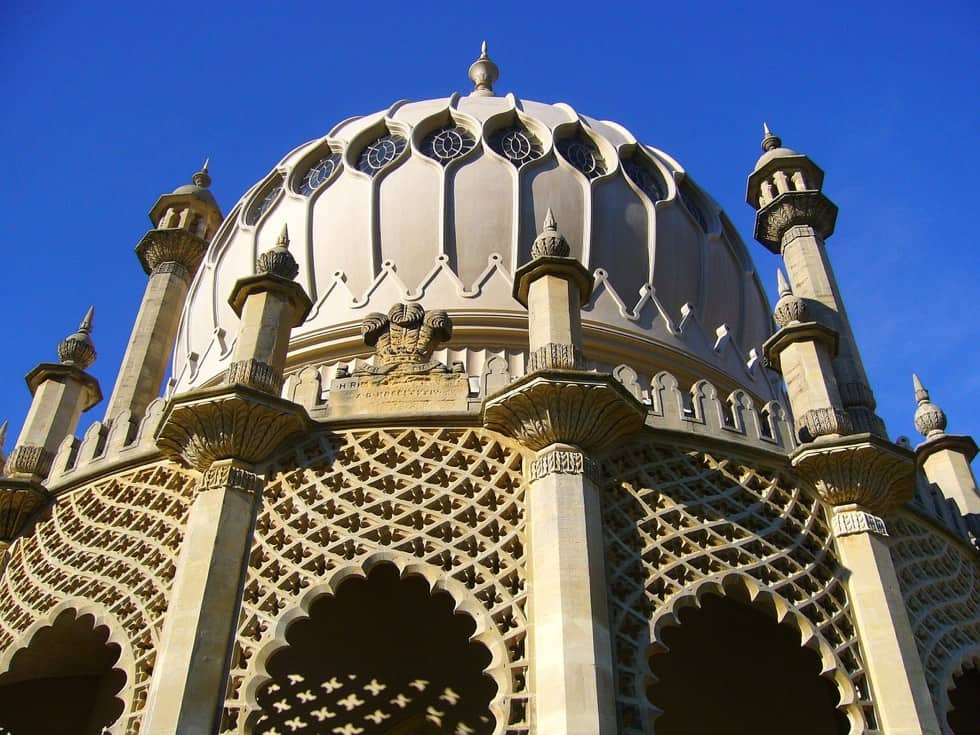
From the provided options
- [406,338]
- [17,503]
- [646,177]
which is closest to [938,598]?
[406,338]

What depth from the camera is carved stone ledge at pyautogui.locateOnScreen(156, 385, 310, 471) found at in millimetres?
9656

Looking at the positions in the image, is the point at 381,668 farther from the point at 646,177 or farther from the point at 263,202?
the point at 646,177

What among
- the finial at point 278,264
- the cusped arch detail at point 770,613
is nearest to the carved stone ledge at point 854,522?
the cusped arch detail at point 770,613

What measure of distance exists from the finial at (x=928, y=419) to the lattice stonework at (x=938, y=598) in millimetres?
3248

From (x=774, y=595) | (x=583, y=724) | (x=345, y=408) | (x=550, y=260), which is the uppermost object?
(x=550, y=260)

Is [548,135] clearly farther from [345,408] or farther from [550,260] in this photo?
[345,408]

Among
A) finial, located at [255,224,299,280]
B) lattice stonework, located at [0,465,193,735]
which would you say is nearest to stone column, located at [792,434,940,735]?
finial, located at [255,224,299,280]

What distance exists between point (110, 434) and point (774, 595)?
6964 millimetres

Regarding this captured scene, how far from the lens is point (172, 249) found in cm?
1534

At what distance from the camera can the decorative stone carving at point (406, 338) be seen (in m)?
10.4

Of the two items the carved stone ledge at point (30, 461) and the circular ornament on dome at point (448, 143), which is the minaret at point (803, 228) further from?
the carved stone ledge at point (30, 461)

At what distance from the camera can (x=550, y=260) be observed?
408 inches

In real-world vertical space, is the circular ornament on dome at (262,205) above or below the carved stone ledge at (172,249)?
above

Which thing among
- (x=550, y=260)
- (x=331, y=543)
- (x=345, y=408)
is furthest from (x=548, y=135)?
(x=331, y=543)
